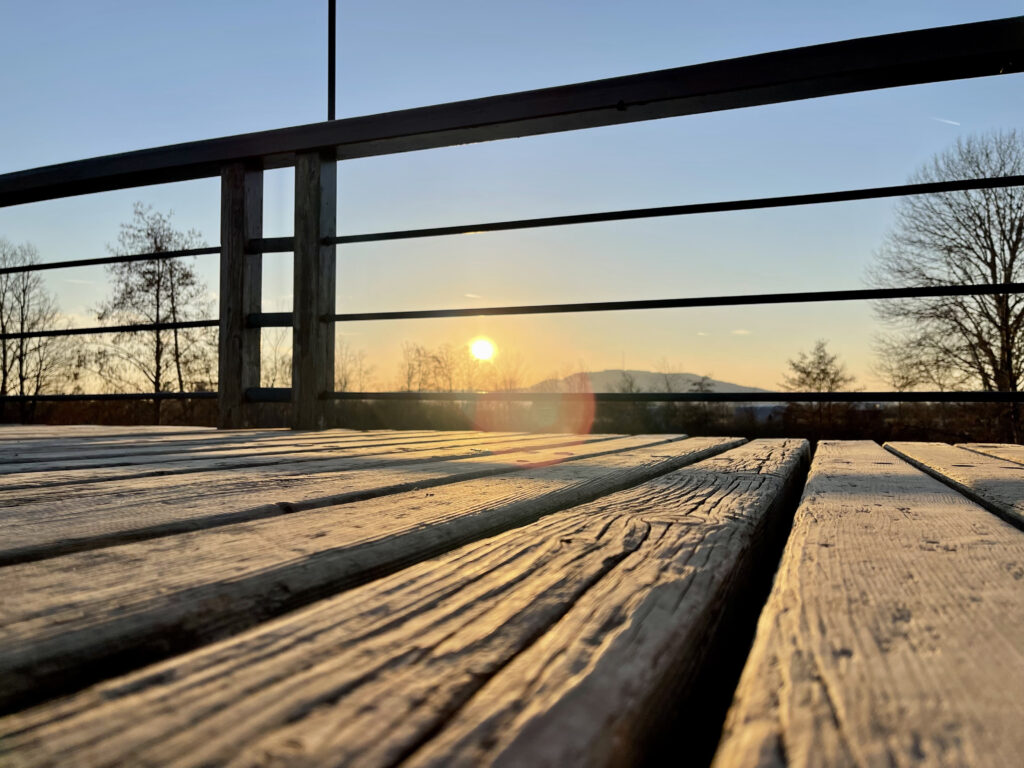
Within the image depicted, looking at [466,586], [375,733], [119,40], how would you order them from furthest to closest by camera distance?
[119,40], [466,586], [375,733]

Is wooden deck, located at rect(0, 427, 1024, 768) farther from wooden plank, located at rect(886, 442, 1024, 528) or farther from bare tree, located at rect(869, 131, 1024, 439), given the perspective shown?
bare tree, located at rect(869, 131, 1024, 439)

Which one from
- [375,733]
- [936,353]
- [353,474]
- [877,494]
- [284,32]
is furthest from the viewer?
[936,353]

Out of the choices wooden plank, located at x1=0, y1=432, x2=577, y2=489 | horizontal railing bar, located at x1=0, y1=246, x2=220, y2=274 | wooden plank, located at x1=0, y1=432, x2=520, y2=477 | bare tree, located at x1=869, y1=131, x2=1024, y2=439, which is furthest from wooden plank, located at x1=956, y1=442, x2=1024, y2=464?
bare tree, located at x1=869, y1=131, x2=1024, y2=439

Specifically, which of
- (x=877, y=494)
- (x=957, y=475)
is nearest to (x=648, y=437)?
(x=957, y=475)

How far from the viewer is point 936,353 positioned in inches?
434

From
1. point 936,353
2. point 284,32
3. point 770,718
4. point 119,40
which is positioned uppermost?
point 119,40

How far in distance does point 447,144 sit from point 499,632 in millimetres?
2408

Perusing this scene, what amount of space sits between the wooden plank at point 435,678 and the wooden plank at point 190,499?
245mm

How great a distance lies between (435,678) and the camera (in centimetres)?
27

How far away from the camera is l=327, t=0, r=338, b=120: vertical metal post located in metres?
2.79

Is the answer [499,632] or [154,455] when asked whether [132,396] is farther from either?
[499,632]

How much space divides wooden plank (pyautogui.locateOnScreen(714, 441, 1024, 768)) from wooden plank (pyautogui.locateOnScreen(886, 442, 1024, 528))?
168 millimetres

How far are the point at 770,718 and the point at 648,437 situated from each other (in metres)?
1.74

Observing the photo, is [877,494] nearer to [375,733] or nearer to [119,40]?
[375,733]
